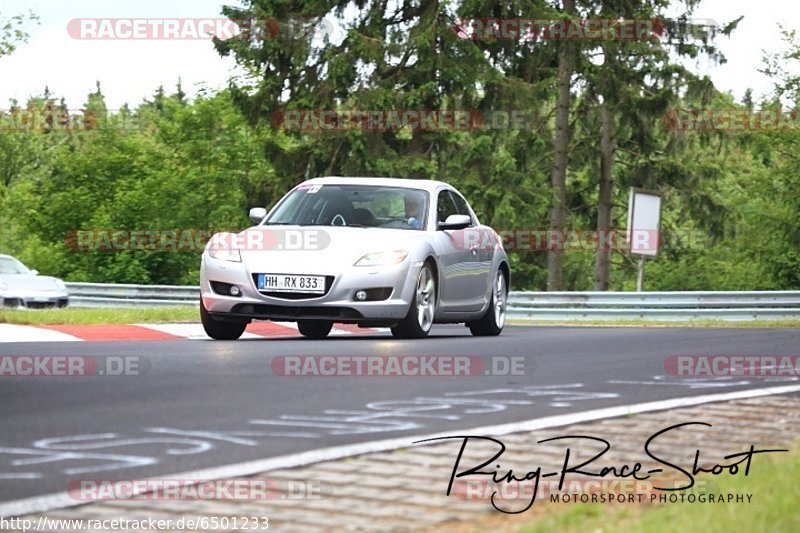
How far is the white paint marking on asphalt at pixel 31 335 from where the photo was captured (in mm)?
14527

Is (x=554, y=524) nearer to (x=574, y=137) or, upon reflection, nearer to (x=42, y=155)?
(x=574, y=137)

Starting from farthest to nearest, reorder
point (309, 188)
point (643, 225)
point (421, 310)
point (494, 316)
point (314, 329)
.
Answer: point (643, 225)
point (494, 316)
point (314, 329)
point (309, 188)
point (421, 310)

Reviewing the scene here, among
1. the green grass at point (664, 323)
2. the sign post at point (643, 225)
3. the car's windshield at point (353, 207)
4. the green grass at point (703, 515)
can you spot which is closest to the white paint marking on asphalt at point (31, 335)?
the car's windshield at point (353, 207)

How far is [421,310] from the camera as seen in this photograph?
47.6 feet

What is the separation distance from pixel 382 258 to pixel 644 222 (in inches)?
713

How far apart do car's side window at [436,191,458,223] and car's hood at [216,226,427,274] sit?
1011 mm

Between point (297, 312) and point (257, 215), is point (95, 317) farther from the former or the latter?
point (297, 312)

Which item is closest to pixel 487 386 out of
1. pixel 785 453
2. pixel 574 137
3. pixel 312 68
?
pixel 785 453

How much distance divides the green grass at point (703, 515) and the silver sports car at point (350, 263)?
8.40 m

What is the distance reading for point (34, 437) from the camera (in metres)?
6.95

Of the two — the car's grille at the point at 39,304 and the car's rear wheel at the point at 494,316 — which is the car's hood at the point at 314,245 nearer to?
the car's rear wheel at the point at 494,316

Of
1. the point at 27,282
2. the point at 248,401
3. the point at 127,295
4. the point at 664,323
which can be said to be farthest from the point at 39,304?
the point at 248,401

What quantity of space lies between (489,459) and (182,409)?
2.39m

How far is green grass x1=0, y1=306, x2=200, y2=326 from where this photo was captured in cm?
1784
